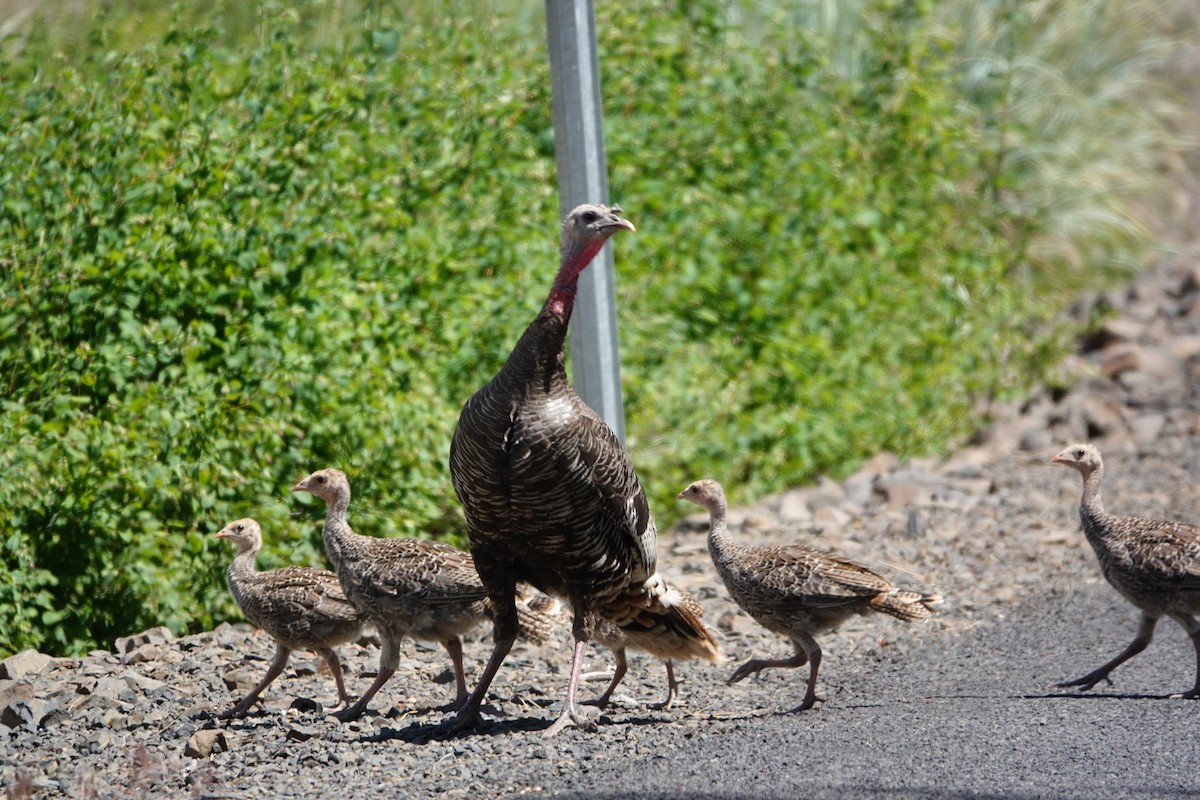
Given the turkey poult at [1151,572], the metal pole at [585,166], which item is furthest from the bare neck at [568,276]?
the turkey poult at [1151,572]

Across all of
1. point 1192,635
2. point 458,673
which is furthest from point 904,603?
point 458,673

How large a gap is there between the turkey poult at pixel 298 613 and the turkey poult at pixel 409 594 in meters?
0.09

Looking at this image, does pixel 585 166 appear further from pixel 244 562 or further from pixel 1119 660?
pixel 1119 660

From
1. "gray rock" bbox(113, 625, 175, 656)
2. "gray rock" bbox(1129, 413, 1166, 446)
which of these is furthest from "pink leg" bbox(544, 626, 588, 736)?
"gray rock" bbox(1129, 413, 1166, 446)

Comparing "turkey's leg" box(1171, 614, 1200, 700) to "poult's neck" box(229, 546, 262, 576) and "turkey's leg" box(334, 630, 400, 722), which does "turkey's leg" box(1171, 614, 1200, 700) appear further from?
"poult's neck" box(229, 546, 262, 576)

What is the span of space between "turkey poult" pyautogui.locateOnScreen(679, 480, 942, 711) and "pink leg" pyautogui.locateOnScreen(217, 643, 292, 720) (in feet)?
6.38

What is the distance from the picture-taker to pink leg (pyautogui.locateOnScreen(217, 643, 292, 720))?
231 inches

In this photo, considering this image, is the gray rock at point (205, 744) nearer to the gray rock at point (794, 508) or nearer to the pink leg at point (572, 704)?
the pink leg at point (572, 704)

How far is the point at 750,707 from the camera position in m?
6.28

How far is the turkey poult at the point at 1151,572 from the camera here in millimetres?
→ 6109

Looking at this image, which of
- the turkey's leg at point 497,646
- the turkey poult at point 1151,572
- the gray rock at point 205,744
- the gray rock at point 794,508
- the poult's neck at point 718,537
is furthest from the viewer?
the gray rock at point 794,508

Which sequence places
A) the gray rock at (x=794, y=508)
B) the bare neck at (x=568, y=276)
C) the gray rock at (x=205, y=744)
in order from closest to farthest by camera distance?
the gray rock at (x=205, y=744), the bare neck at (x=568, y=276), the gray rock at (x=794, y=508)

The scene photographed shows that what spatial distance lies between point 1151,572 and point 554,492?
2.65m

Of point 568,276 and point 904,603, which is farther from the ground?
point 568,276
